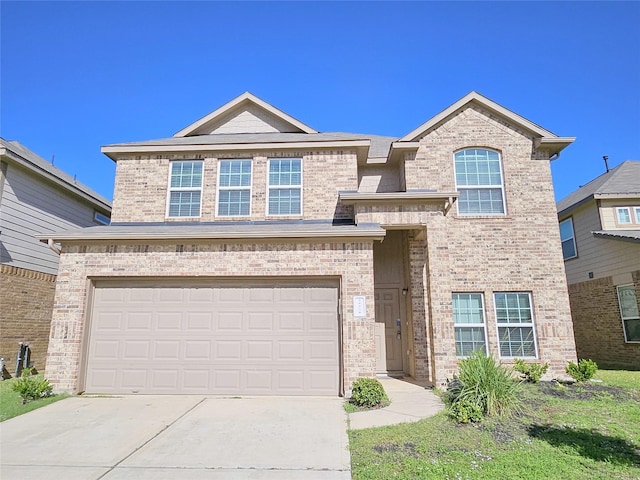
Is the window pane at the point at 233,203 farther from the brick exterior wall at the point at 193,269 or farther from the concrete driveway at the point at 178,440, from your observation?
the concrete driveway at the point at 178,440

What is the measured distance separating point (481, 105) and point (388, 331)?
7130 mm

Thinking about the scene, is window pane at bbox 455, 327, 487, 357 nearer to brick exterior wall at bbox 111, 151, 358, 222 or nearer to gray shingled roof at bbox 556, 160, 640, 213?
brick exterior wall at bbox 111, 151, 358, 222

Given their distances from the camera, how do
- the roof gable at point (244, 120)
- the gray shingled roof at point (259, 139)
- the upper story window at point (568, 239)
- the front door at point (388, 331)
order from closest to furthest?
the front door at point (388, 331) < the gray shingled roof at point (259, 139) < the roof gable at point (244, 120) < the upper story window at point (568, 239)

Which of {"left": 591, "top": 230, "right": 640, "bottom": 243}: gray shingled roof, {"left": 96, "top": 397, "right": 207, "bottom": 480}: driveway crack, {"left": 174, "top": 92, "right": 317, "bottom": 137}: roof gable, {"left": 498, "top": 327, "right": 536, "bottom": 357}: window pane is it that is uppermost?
{"left": 174, "top": 92, "right": 317, "bottom": 137}: roof gable

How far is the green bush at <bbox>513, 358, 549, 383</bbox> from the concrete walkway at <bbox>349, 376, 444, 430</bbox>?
236 cm

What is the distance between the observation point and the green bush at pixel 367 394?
7.61m

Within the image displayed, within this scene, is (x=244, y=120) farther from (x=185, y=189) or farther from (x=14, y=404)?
(x=14, y=404)

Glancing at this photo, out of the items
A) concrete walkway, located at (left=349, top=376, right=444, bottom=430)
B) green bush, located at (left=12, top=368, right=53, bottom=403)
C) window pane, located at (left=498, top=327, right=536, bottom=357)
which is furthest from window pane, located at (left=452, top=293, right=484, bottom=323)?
green bush, located at (left=12, top=368, right=53, bottom=403)

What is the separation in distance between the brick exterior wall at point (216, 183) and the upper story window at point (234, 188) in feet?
0.46

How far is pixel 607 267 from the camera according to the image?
1359 centimetres

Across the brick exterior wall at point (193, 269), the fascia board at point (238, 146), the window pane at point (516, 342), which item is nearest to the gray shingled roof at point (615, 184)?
the window pane at point (516, 342)

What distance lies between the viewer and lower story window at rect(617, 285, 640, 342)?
1258cm

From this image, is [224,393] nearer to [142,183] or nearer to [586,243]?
[142,183]

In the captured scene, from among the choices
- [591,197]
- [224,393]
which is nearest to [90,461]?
[224,393]
